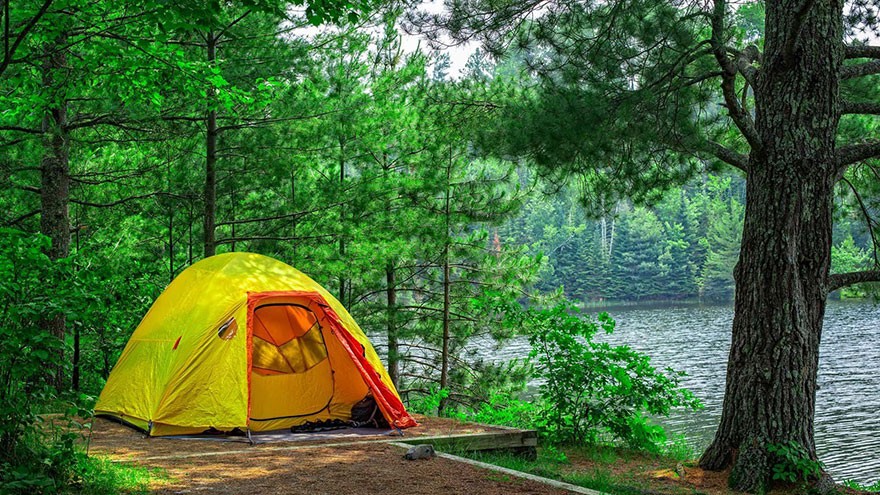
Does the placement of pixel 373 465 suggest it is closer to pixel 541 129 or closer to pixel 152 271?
pixel 541 129

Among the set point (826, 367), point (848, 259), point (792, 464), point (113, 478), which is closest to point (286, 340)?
point (113, 478)

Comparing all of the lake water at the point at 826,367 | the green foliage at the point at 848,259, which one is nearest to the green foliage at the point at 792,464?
the lake water at the point at 826,367

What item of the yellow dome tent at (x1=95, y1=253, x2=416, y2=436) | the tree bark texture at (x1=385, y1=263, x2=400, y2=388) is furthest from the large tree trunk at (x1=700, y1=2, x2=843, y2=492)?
the tree bark texture at (x1=385, y1=263, x2=400, y2=388)

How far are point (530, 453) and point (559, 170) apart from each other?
10.5ft

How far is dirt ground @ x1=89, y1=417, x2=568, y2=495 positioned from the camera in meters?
5.45

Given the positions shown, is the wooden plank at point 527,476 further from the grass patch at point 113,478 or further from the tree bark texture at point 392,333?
the tree bark texture at point 392,333

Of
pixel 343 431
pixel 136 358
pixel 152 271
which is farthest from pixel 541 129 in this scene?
pixel 152 271

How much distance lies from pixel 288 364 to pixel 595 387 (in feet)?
11.3

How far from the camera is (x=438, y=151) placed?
14430mm

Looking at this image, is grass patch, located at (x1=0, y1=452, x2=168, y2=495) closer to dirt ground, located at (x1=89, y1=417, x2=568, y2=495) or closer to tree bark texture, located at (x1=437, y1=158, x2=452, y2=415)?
dirt ground, located at (x1=89, y1=417, x2=568, y2=495)

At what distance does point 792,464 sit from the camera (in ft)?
21.9

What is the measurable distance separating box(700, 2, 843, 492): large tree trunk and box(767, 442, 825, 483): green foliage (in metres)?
0.04

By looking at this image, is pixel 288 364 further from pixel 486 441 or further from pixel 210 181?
pixel 210 181

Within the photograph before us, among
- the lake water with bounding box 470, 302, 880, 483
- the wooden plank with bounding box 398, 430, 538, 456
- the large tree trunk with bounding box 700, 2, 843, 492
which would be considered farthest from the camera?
the lake water with bounding box 470, 302, 880, 483
